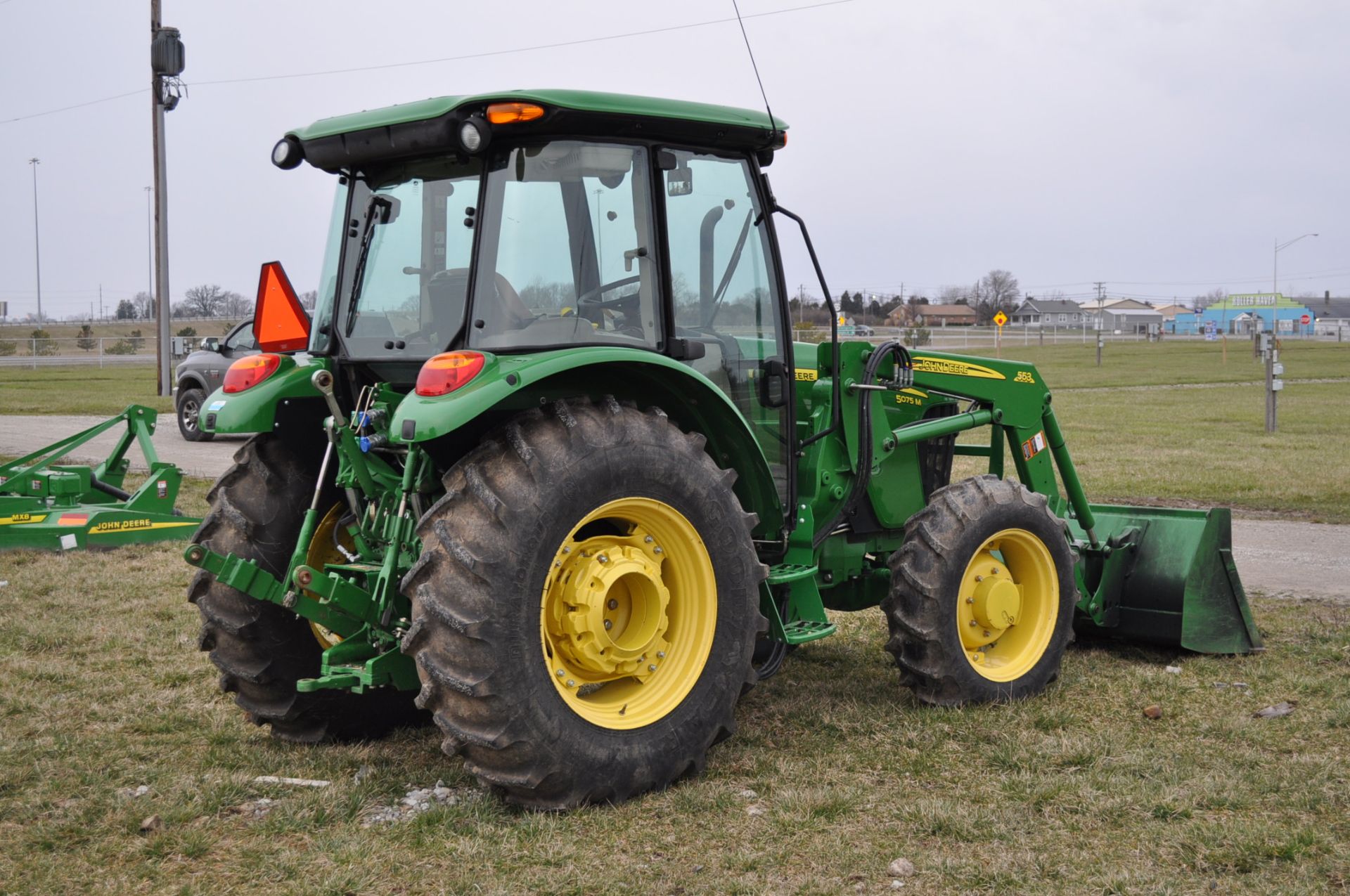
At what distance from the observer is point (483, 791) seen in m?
4.57

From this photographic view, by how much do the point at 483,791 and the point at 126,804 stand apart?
1.25m

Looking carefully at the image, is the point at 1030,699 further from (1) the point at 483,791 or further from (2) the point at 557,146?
(2) the point at 557,146

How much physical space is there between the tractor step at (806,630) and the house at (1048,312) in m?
113

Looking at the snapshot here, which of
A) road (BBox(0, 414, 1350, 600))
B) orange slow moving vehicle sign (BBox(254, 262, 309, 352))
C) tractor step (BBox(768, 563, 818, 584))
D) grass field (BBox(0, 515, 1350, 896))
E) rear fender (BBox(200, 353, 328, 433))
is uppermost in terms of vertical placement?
orange slow moving vehicle sign (BBox(254, 262, 309, 352))

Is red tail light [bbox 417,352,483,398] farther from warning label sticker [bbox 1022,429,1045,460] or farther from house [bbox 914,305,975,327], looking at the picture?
house [bbox 914,305,975,327]

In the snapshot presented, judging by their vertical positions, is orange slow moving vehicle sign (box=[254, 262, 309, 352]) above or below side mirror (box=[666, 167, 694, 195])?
below

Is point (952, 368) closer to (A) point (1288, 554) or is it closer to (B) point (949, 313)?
(A) point (1288, 554)

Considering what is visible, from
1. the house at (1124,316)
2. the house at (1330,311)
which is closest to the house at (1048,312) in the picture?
the house at (1124,316)

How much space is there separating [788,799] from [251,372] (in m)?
2.66

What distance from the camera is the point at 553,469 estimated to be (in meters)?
4.23

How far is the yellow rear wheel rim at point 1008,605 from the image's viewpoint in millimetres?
5770

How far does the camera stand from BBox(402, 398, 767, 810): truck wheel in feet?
13.5

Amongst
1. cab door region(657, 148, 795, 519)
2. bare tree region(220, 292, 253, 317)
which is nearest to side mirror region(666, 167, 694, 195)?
cab door region(657, 148, 795, 519)

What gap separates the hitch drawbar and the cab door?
1.59 m
